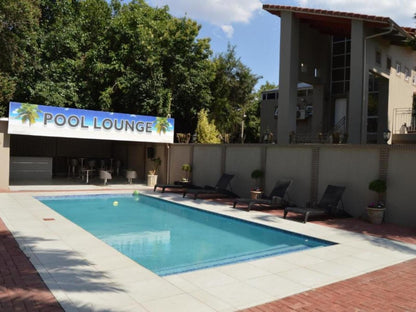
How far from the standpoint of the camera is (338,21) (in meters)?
17.7

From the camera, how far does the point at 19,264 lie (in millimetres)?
6172

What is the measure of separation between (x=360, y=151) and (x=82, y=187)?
13382 millimetres

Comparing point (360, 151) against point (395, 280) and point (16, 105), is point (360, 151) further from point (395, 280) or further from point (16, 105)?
point (16, 105)

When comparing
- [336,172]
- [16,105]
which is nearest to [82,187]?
[16,105]

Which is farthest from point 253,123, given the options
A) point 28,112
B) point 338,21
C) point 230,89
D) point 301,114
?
point 28,112

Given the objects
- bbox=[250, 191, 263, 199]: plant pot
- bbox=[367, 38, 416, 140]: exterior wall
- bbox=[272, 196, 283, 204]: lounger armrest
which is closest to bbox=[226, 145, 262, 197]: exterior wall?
bbox=[250, 191, 263, 199]: plant pot

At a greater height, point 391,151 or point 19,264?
point 391,151

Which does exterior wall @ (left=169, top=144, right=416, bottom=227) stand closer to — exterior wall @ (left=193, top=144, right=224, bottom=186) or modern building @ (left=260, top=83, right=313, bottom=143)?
exterior wall @ (left=193, top=144, right=224, bottom=186)

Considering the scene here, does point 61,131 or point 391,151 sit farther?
point 61,131

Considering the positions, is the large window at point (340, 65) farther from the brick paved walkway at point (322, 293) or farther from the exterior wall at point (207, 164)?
the brick paved walkway at point (322, 293)

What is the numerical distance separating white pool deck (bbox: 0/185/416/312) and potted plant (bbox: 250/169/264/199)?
4712mm

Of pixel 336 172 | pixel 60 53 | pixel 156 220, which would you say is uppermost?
pixel 60 53

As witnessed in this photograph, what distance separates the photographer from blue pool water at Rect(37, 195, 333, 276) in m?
8.12

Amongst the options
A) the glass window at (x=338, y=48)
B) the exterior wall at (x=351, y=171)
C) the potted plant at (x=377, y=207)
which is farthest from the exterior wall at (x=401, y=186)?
the glass window at (x=338, y=48)
